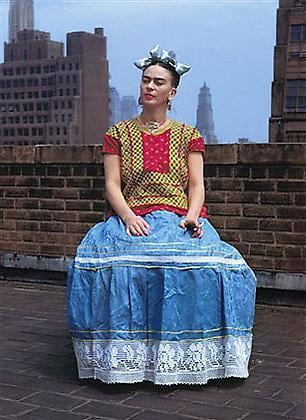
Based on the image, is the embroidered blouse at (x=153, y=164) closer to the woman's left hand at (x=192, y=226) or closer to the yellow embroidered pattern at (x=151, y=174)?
the yellow embroidered pattern at (x=151, y=174)

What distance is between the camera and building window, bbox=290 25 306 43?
6650 centimetres

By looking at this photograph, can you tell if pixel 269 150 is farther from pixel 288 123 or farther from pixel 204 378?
pixel 288 123

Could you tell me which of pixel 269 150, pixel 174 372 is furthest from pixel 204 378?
pixel 269 150

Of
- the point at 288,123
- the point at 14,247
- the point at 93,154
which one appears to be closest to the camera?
the point at 93,154

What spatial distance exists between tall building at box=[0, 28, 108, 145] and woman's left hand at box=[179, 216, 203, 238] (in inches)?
4174

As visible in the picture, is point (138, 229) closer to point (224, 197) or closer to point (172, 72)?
point (172, 72)

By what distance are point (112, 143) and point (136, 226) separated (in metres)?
0.58

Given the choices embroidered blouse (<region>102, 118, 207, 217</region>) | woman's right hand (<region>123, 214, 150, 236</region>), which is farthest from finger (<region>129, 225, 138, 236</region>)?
embroidered blouse (<region>102, 118, 207, 217</region>)

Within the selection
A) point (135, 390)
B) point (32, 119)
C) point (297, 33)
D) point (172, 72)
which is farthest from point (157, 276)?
point (32, 119)

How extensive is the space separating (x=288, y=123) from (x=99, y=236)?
61940mm

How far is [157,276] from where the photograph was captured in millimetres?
4430

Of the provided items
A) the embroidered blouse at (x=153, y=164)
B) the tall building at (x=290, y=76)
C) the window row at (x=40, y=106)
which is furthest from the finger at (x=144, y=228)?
the window row at (x=40, y=106)

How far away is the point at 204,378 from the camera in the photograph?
4.50 m

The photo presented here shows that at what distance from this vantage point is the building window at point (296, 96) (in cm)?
6525
